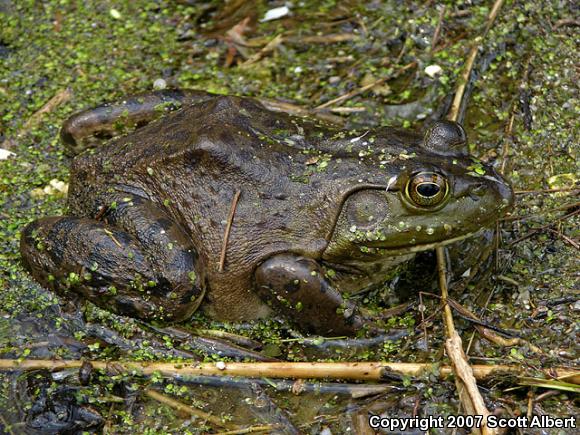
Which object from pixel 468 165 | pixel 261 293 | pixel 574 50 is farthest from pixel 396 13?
pixel 261 293

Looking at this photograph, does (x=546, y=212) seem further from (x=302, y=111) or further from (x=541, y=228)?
(x=302, y=111)

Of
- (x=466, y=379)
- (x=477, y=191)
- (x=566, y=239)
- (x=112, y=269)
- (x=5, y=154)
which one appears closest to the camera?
(x=466, y=379)

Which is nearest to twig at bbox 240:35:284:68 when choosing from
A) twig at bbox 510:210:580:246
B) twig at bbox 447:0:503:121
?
twig at bbox 447:0:503:121

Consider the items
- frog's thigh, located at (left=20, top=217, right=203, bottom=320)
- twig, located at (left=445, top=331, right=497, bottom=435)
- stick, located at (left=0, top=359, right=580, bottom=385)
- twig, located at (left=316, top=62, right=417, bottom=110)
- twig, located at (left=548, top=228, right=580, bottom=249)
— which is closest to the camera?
twig, located at (left=445, top=331, right=497, bottom=435)

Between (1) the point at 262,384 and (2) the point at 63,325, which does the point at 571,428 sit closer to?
(1) the point at 262,384

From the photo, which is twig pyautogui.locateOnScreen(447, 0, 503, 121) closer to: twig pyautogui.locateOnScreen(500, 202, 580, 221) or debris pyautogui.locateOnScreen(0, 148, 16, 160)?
twig pyautogui.locateOnScreen(500, 202, 580, 221)

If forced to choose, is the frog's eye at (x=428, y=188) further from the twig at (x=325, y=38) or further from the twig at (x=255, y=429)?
the twig at (x=325, y=38)

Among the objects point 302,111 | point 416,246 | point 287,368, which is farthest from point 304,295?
point 302,111
